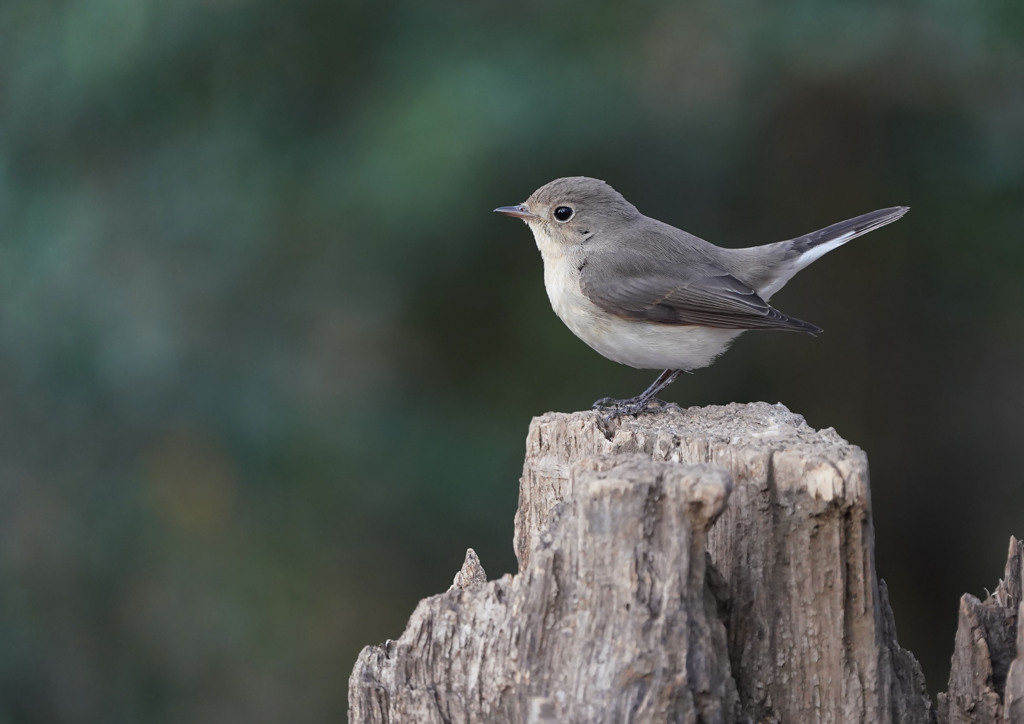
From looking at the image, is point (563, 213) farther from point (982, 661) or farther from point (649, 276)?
point (982, 661)

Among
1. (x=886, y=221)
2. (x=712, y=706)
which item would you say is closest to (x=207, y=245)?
(x=886, y=221)

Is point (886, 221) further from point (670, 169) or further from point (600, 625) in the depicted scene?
point (600, 625)

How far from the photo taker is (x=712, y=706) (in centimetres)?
267

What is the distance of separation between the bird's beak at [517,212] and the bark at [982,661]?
2.65 meters

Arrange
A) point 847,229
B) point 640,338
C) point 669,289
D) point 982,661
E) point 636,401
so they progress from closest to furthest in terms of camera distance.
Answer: point 982,661 < point 636,401 < point 640,338 < point 669,289 < point 847,229

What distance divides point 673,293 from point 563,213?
2.10 ft

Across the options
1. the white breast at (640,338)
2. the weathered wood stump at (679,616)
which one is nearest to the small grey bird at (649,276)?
the white breast at (640,338)

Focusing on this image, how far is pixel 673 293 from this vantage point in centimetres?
516

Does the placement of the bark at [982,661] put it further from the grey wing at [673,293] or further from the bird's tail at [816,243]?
the bird's tail at [816,243]

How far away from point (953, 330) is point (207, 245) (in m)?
3.58

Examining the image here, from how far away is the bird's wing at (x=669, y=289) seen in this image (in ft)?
16.5

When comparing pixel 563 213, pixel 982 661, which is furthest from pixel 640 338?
pixel 982 661

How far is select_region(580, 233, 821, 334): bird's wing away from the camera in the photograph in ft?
16.5

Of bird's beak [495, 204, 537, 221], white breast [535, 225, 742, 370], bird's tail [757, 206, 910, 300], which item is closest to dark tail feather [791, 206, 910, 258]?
bird's tail [757, 206, 910, 300]
